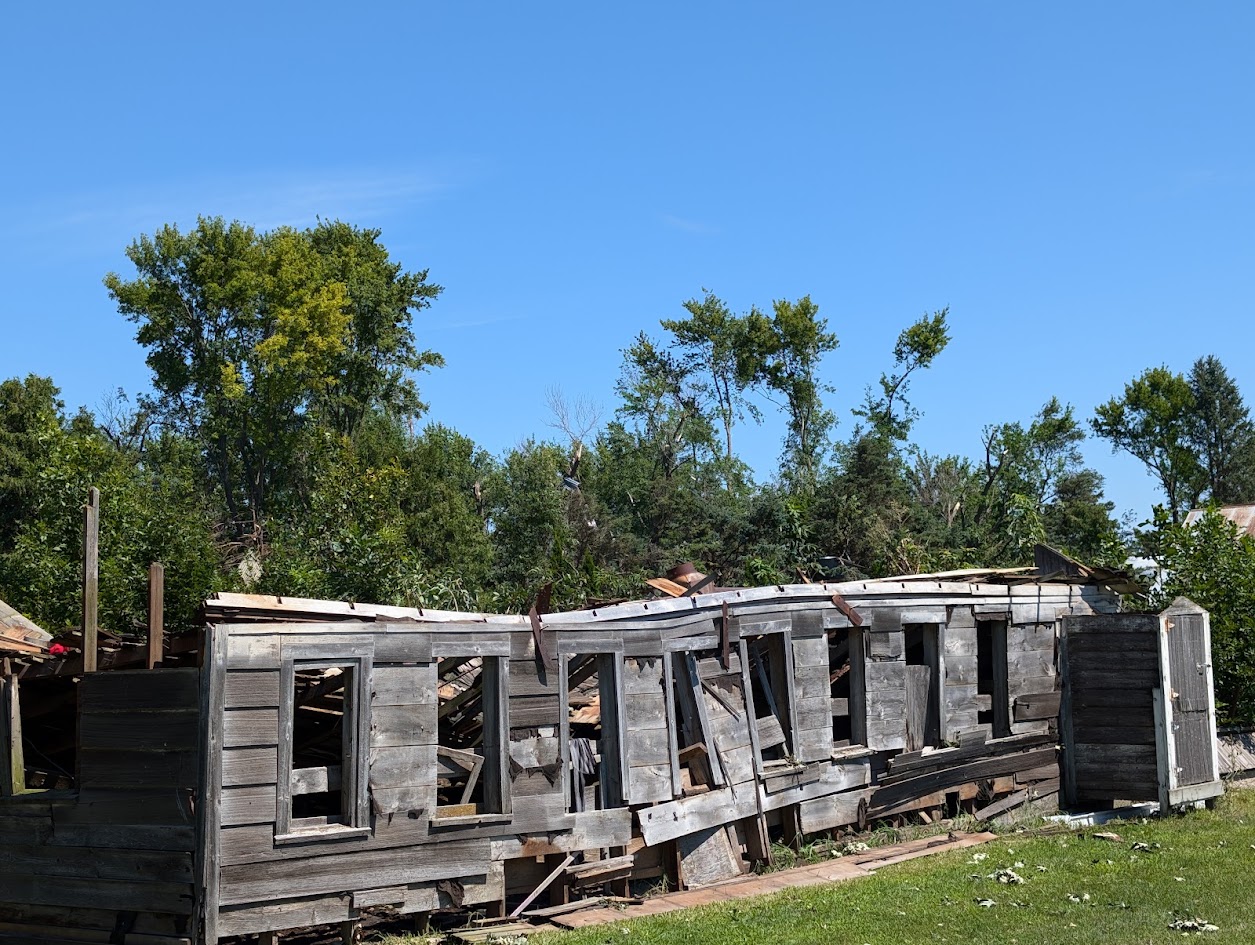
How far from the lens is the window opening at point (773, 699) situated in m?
12.9

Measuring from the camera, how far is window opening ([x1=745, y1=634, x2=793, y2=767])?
42.4 feet

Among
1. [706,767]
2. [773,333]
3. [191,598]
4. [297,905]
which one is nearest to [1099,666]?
[706,767]

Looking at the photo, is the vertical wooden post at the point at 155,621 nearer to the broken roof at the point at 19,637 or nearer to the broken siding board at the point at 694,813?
the broken roof at the point at 19,637

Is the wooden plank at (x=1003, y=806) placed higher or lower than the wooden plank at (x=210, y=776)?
lower

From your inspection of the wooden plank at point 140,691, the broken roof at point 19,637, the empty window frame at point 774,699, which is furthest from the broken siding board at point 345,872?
the empty window frame at point 774,699

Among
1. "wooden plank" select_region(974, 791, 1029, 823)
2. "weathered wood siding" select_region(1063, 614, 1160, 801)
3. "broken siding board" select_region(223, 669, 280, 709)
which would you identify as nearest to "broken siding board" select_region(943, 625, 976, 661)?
"weathered wood siding" select_region(1063, 614, 1160, 801)

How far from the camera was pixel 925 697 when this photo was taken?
14508 millimetres

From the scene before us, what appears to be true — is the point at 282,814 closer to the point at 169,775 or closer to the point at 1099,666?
the point at 169,775

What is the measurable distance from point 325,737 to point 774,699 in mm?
4943

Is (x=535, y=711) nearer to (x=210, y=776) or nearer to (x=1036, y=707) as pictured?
(x=210, y=776)

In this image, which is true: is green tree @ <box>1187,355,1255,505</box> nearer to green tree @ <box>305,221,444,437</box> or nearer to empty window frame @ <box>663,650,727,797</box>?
green tree @ <box>305,221,444,437</box>

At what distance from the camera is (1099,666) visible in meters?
15.2

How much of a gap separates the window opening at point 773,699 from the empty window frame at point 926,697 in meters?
1.93

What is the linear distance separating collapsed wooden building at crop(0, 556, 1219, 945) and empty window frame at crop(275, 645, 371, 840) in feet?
0.07
